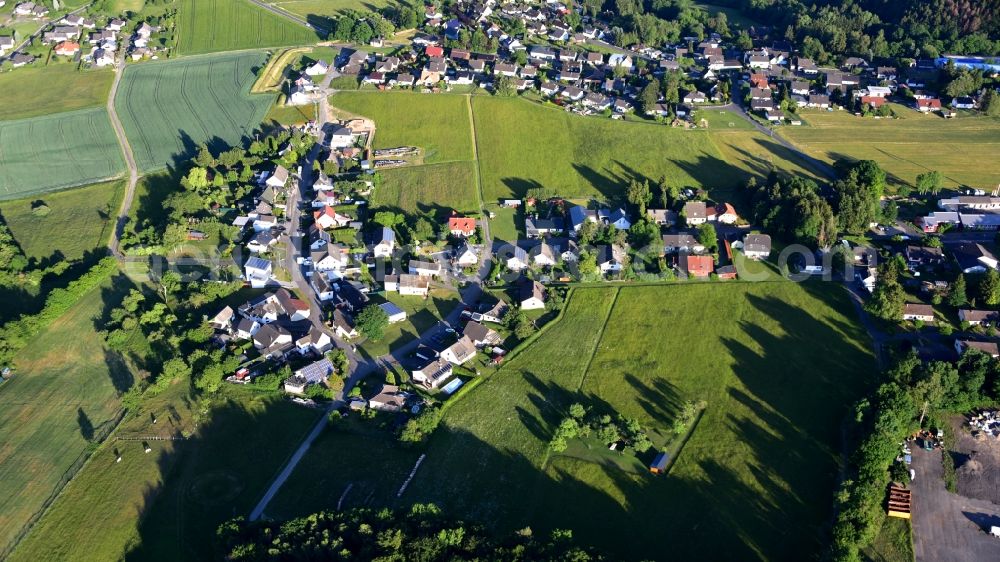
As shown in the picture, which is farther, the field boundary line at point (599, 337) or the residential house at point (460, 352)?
the residential house at point (460, 352)

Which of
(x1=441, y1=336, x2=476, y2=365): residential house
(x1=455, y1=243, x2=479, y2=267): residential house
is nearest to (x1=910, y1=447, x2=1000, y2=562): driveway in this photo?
(x1=441, y1=336, x2=476, y2=365): residential house

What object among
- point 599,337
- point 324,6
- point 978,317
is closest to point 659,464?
point 599,337

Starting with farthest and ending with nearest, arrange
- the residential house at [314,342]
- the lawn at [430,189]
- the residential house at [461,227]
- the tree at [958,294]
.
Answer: the lawn at [430,189], the residential house at [461,227], the tree at [958,294], the residential house at [314,342]

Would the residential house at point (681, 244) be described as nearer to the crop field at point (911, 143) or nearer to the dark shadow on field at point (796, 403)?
the dark shadow on field at point (796, 403)

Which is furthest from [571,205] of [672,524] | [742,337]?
[672,524]

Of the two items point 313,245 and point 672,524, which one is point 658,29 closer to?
point 313,245

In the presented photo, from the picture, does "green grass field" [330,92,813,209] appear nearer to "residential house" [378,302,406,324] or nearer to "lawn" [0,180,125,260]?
"residential house" [378,302,406,324]

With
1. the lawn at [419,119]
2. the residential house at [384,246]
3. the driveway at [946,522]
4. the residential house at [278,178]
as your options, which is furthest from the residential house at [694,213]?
the residential house at [278,178]
